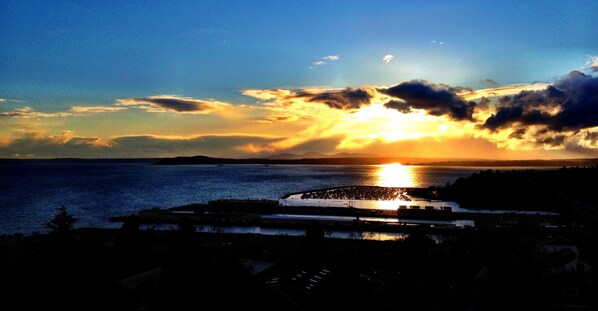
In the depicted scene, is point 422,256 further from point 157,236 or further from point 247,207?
point 247,207

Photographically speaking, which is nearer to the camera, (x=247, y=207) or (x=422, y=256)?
(x=422, y=256)

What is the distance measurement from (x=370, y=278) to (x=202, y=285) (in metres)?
6.76

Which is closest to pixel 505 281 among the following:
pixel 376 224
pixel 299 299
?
pixel 299 299

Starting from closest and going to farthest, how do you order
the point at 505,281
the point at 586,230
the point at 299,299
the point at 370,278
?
the point at 299,299 → the point at 505,281 → the point at 370,278 → the point at 586,230

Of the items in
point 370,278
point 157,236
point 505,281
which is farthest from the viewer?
point 157,236

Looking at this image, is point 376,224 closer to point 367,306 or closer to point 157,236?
point 157,236

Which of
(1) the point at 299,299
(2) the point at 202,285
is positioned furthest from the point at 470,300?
(2) the point at 202,285

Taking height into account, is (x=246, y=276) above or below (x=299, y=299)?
above

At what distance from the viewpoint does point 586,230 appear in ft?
101

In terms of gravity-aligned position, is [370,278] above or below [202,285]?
below

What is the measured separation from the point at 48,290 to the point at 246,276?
14.0ft

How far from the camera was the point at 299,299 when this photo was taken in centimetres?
1197

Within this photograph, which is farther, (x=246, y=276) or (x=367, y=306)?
(x=367, y=306)

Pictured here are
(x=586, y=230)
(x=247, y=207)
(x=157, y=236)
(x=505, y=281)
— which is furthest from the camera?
(x=247, y=207)
